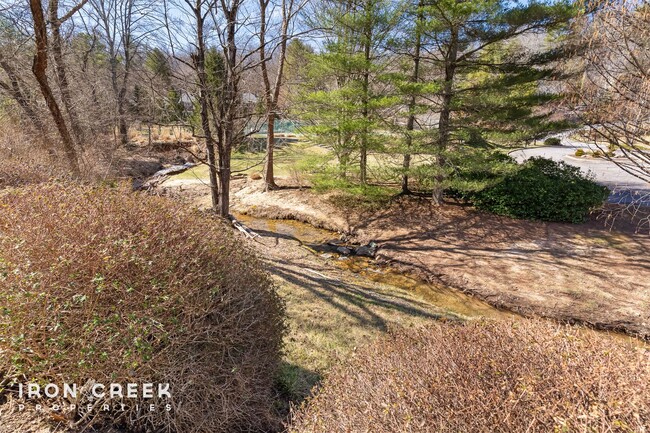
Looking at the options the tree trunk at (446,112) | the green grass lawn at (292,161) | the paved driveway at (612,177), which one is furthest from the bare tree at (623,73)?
the paved driveway at (612,177)

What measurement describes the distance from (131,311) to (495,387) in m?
2.02

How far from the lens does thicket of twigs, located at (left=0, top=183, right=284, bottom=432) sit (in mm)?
1733

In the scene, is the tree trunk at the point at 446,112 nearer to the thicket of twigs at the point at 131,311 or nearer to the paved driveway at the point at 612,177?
the paved driveway at the point at 612,177

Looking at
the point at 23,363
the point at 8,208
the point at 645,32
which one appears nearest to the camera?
the point at 23,363

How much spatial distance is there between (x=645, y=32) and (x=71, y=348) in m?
6.09

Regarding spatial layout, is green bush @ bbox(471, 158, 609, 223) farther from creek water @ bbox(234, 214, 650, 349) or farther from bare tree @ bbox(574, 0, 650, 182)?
bare tree @ bbox(574, 0, 650, 182)

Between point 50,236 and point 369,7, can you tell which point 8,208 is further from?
point 369,7

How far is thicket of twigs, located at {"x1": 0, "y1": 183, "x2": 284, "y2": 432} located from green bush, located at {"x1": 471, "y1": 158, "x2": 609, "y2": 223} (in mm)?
8233

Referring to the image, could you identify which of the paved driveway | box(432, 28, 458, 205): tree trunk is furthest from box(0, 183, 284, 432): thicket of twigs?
the paved driveway

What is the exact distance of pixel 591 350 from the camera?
166 cm

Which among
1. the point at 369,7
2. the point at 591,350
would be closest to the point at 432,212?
the point at 369,7

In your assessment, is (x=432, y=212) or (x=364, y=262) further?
(x=432, y=212)

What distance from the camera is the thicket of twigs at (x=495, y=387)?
1.29 m

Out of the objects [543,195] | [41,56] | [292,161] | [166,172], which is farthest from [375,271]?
[166,172]
